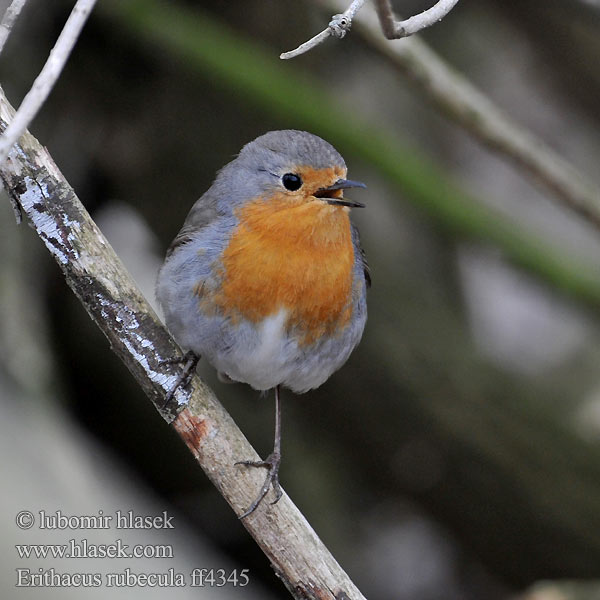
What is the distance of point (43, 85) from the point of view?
2006 millimetres

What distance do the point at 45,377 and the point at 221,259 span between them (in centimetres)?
126

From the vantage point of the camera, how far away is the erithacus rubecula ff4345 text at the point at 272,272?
10.5 ft

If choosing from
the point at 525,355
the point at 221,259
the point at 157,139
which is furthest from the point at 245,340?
the point at 525,355

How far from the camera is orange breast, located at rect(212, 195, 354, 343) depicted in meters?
3.18

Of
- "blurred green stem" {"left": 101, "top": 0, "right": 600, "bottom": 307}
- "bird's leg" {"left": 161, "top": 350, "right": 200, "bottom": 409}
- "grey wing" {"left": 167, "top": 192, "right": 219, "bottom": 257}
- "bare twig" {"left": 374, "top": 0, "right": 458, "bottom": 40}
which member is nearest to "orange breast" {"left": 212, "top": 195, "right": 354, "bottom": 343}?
"grey wing" {"left": 167, "top": 192, "right": 219, "bottom": 257}

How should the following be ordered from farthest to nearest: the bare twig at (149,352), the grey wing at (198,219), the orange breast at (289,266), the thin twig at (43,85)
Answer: the grey wing at (198,219), the orange breast at (289,266), the bare twig at (149,352), the thin twig at (43,85)

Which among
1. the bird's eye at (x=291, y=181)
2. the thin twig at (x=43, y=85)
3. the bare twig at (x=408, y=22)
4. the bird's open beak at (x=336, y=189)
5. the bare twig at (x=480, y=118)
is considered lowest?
the bird's eye at (x=291, y=181)

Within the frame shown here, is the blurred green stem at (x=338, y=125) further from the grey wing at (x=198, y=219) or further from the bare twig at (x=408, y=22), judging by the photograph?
the bare twig at (x=408, y=22)

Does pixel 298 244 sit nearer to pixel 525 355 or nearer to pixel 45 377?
pixel 45 377

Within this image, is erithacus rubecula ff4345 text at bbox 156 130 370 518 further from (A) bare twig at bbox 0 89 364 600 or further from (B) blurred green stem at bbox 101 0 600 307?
(B) blurred green stem at bbox 101 0 600 307

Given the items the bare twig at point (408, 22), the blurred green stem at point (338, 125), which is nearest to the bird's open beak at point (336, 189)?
the bare twig at point (408, 22)

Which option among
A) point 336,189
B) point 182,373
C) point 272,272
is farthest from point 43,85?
point 336,189

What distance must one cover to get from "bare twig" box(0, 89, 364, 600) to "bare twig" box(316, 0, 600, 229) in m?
1.81

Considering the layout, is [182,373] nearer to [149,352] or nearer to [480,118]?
[149,352]
